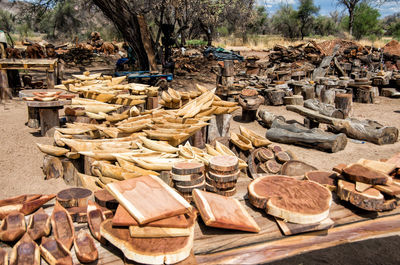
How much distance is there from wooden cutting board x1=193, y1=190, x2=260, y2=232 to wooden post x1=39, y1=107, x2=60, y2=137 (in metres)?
4.65

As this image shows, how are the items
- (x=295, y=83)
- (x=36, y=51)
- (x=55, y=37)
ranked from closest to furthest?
(x=295, y=83)
(x=36, y=51)
(x=55, y=37)

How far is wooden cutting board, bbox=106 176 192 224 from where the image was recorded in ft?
5.48

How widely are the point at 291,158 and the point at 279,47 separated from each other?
14425 millimetres

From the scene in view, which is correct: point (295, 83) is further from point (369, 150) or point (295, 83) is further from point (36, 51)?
point (36, 51)

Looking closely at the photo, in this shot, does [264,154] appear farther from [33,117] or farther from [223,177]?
[33,117]

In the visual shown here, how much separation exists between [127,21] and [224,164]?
32.3 ft

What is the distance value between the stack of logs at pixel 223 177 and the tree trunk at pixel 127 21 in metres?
9.57

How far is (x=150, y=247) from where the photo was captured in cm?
155

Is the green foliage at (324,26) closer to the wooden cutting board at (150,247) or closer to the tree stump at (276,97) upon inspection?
the tree stump at (276,97)

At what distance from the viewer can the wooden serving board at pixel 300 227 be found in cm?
184

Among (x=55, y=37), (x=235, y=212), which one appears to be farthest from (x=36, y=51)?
(x=55, y=37)

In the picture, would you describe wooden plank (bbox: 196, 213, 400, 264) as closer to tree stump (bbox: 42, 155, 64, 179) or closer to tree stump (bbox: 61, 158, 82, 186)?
tree stump (bbox: 61, 158, 82, 186)

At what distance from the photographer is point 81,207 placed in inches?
83.4

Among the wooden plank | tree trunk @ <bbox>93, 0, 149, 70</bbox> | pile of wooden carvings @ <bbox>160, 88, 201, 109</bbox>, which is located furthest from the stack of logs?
tree trunk @ <bbox>93, 0, 149, 70</bbox>
